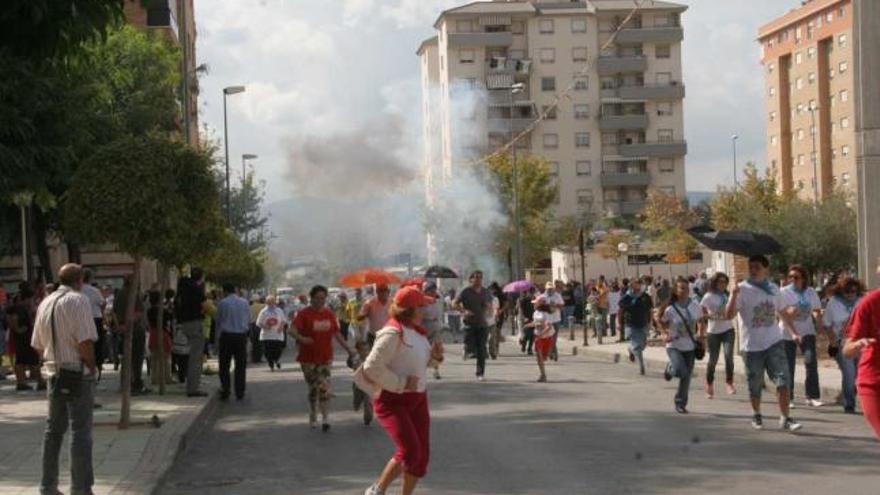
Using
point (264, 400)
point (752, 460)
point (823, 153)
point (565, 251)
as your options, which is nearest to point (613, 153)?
point (823, 153)

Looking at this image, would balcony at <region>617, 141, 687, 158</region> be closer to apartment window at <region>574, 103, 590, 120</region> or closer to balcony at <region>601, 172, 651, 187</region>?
balcony at <region>601, 172, 651, 187</region>

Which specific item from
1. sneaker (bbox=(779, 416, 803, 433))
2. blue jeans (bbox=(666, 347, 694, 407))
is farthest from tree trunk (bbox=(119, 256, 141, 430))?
sneaker (bbox=(779, 416, 803, 433))

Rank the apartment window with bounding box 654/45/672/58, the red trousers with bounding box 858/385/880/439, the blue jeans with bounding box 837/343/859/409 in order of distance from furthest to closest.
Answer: the apartment window with bounding box 654/45/672/58 → the blue jeans with bounding box 837/343/859/409 → the red trousers with bounding box 858/385/880/439

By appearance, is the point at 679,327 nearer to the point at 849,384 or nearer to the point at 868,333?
the point at 849,384

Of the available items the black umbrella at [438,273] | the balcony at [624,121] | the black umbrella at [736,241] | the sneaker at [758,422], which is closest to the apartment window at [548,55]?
the balcony at [624,121]

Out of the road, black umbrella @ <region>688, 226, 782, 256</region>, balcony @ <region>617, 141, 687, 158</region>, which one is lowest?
the road

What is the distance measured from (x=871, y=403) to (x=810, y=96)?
4223 inches

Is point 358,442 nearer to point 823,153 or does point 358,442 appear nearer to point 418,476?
point 418,476

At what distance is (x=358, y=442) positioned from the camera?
15.0 m

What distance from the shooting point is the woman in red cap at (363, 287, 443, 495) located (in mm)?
9609

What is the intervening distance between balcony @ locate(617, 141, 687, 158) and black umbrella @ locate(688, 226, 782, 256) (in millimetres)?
78591

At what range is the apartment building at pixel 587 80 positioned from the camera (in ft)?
338

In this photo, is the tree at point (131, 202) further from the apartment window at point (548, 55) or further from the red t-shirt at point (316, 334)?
the apartment window at point (548, 55)

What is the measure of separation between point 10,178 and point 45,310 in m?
7.66
